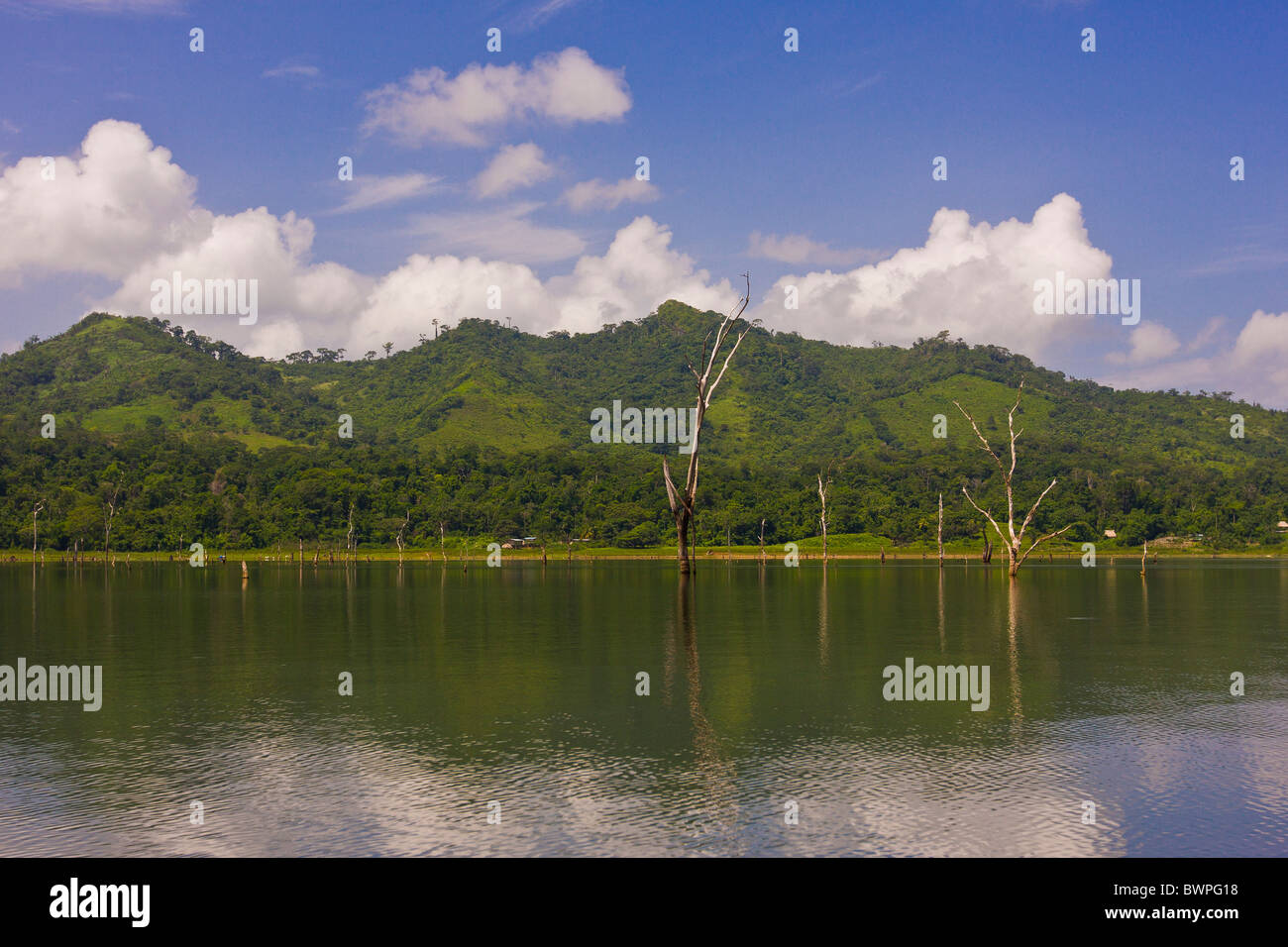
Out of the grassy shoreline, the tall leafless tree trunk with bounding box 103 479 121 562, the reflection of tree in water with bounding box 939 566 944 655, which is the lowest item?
the grassy shoreline

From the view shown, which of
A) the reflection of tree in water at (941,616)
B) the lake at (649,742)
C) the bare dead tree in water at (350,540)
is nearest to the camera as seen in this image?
the lake at (649,742)

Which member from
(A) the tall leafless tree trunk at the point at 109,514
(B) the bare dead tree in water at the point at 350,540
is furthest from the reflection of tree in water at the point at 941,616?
(A) the tall leafless tree trunk at the point at 109,514

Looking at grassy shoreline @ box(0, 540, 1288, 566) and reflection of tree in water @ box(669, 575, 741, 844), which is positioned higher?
reflection of tree in water @ box(669, 575, 741, 844)

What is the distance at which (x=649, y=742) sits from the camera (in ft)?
69.7

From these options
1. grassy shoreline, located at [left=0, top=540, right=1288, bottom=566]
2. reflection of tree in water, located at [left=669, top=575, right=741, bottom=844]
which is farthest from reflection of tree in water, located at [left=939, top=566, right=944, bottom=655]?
grassy shoreline, located at [left=0, top=540, right=1288, bottom=566]

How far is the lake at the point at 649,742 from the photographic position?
15.2 metres

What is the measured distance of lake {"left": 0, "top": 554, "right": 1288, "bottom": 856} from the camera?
50.0 ft

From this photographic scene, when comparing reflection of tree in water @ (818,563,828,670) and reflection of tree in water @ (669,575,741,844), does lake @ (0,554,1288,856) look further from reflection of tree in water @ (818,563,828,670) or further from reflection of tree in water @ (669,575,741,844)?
reflection of tree in water @ (818,563,828,670)

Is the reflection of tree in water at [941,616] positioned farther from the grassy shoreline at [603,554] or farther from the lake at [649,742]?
the grassy shoreline at [603,554]

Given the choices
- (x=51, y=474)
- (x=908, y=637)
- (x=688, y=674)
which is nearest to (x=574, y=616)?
(x=908, y=637)

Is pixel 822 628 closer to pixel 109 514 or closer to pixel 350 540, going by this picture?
pixel 350 540

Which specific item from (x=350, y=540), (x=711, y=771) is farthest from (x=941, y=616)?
(x=350, y=540)
